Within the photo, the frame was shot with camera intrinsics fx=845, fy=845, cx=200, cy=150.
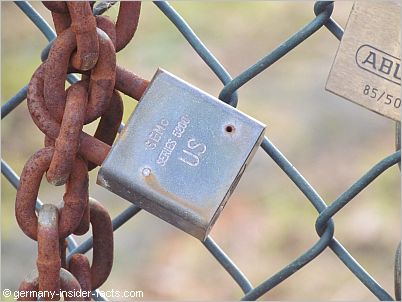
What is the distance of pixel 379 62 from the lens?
839 mm

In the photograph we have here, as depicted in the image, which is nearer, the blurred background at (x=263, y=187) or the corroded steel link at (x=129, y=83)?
the corroded steel link at (x=129, y=83)

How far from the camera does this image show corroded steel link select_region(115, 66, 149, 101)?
792mm

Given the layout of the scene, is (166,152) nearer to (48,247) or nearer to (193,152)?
(193,152)

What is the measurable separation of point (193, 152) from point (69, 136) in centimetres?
11

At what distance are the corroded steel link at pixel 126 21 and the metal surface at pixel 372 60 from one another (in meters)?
0.21

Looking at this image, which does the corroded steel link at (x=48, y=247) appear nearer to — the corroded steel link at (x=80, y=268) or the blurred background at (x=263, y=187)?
the corroded steel link at (x=80, y=268)

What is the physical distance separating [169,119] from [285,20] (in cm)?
246

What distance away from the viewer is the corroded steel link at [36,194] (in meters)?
0.76

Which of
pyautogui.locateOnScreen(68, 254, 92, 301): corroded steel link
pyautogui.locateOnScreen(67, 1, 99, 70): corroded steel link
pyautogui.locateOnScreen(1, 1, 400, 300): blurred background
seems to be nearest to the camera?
pyautogui.locateOnScreen(67, 1, 99, 70): corroded steel link

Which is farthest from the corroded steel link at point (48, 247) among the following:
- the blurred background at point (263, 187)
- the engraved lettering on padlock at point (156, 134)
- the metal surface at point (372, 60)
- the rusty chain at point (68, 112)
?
the blurred background at point (263, 187)

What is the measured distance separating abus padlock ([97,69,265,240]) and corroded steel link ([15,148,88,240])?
23mm

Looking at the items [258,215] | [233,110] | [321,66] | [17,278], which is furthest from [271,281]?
[321,66]

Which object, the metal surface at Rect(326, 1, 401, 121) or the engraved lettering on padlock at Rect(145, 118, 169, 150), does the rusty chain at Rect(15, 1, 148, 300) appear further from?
the metal surface at Rect(326, 1, 401, 121)

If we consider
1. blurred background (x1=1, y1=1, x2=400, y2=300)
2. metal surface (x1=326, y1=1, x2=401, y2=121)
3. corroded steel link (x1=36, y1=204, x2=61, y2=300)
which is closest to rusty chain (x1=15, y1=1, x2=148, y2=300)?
corroded steel link (x1=36, y1=204, x2=61, y2=300)
